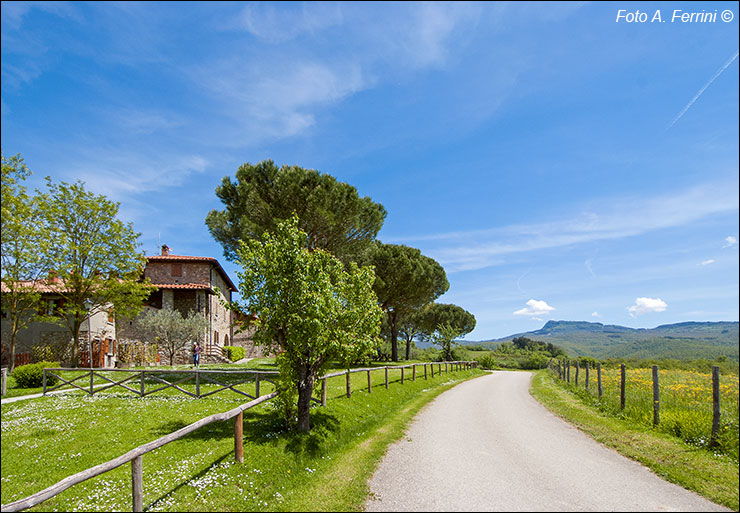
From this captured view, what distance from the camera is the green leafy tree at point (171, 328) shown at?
31844 millimetres

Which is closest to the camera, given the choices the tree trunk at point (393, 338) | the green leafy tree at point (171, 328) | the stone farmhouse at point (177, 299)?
the green leafy tree at point (171, 328)

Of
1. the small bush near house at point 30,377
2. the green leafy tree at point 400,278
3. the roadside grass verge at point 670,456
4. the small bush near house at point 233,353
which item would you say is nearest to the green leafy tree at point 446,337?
the green leafy tree at point 400,278

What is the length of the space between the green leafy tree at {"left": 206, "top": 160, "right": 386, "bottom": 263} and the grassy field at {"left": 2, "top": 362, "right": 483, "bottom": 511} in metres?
12.0

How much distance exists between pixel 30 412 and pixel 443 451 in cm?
1635

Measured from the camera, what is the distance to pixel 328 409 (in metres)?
12.2

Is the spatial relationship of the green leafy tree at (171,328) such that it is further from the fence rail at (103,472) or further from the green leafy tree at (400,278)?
the fence rail at (103,472)

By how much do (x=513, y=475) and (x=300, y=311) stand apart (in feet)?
20.0

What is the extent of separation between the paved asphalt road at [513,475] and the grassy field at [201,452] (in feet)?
2.19

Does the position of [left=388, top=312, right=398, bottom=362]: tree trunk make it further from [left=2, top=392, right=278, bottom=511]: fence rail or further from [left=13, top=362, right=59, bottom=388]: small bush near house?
[left=2, top=392, right=278, bottom=511]: fence rail

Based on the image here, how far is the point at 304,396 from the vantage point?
33.6 feet

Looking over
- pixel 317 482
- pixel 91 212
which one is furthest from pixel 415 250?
pixel 317 482

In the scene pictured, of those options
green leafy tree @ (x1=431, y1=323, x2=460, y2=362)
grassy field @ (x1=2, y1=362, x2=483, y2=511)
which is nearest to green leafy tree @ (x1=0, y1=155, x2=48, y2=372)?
grassy field @ (x1=2, y1=362, x2=483, y2=511)

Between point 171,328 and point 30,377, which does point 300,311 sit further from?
point 171,328

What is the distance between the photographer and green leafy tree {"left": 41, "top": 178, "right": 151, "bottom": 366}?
25.2 meters
